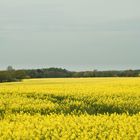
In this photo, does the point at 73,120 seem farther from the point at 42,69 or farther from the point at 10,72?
the point at 42,69

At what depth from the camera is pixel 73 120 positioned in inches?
557

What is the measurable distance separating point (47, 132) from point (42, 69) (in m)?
62.1

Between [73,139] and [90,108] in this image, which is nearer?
[73,139]

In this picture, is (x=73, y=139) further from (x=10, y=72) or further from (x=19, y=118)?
(x=10, y=72)

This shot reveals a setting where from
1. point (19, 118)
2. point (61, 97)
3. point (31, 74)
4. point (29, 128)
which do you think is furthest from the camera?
point (31, 74)

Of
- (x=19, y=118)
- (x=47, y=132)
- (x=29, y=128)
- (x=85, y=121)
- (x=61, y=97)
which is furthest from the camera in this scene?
(x=61, y=97)

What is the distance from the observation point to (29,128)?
41.8 ft

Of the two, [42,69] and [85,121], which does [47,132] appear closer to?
[85,121]

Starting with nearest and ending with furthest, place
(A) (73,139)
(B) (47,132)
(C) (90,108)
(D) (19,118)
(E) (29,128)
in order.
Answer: (A) (73,139)
(B) (47,132)
(E) (29,128)
(D) (19,118)
(C) (90,108)

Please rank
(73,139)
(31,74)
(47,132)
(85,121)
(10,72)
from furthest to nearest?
(31,74) → (10,72) → (85,121) → (47,132) → (73,139)

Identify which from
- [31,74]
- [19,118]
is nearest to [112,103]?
[19,118]

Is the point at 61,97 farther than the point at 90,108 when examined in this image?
Yes

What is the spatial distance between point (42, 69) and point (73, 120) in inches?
2362

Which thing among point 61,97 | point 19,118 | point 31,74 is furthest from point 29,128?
point 31,74
